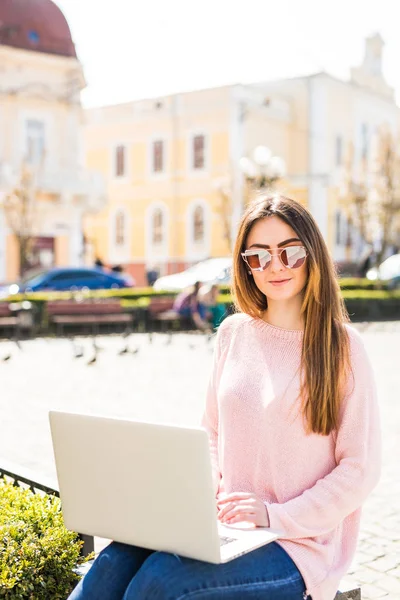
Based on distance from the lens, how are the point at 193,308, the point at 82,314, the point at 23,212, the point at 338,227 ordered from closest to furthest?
the point at 193,308 < the point at 82,314 < the point at 23,212 < the point at 338,227

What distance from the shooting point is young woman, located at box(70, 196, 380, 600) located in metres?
2.50

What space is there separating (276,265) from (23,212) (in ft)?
82.1

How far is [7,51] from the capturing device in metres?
30.1

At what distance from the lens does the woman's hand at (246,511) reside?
2.63 meters

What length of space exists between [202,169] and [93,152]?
6.27 meters

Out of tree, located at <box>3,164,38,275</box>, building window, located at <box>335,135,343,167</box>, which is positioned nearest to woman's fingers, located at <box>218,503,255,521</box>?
tree, located at <box>3,164,38,275</box>

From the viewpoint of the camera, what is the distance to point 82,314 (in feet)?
69.2

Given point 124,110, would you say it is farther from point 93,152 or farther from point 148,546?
point 148,546

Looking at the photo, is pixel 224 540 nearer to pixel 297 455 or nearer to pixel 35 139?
pixel 297 455

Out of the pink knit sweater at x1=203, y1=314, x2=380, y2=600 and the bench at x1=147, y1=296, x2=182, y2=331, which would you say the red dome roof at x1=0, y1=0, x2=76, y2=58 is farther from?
the pink knit sweater at x1=203, y1=314, x2=380, y2=600

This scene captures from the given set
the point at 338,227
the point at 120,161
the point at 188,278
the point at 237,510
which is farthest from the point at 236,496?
the point at 338,227

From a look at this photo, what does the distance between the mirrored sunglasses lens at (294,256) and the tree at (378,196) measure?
31.8m

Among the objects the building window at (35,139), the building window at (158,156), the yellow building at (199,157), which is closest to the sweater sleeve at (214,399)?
the building window at (35,139)

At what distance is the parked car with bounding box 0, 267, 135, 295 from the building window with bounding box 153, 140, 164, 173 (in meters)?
15.8
